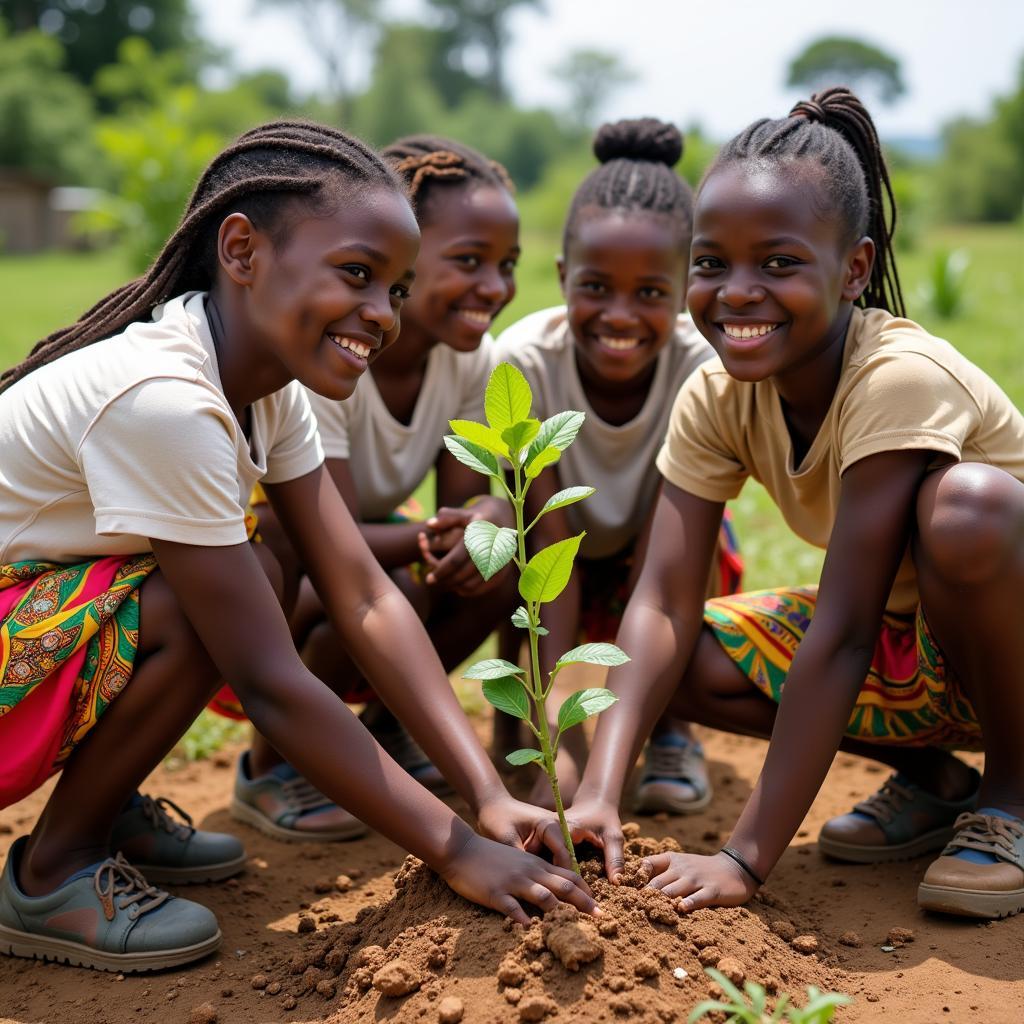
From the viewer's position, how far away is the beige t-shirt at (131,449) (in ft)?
6.57

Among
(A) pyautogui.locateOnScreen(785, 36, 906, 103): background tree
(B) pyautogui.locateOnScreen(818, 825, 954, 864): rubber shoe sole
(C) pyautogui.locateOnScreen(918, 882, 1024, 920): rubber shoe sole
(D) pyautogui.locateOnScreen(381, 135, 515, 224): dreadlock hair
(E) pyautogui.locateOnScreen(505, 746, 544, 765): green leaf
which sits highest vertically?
(A) pyautogui.locateOnScreen(785, 36, 906, 103): background tree

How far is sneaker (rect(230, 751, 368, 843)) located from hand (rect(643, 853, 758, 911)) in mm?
980

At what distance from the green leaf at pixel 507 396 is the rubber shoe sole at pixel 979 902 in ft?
3.74

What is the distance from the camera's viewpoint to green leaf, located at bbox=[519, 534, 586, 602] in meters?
1.85

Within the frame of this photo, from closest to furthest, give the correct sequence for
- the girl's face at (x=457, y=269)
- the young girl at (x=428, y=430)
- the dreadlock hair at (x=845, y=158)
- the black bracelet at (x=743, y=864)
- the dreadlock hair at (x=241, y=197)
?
the black bracelet at (x=743, y=864) → the dreadlock hair at (x=241, y=197) → the dreadlock hair at (x=845, y=158) → the young girl at (x=428, y=430) → the girl's face at (x=457, y=269)

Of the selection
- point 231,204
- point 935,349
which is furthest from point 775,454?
point 231,204

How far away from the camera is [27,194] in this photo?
28.6m

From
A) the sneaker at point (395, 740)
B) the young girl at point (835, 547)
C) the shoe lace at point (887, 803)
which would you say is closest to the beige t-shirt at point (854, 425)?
the young girl at point (835, 547)

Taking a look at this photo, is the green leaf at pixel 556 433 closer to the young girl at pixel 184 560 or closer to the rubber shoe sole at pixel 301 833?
the young girl at pixel 184 560

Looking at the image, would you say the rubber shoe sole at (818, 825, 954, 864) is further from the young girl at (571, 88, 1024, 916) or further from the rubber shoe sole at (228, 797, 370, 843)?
the rubber shoe sole at (228, 797, 370, 843)

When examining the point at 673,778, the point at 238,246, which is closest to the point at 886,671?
the point at 673,778

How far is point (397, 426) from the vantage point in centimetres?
309

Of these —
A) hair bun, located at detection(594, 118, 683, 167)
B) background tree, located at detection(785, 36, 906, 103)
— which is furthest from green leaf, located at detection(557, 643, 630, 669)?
background tree, located at detection(785, 36, 906, 103)

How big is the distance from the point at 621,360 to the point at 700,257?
2.18 feet
